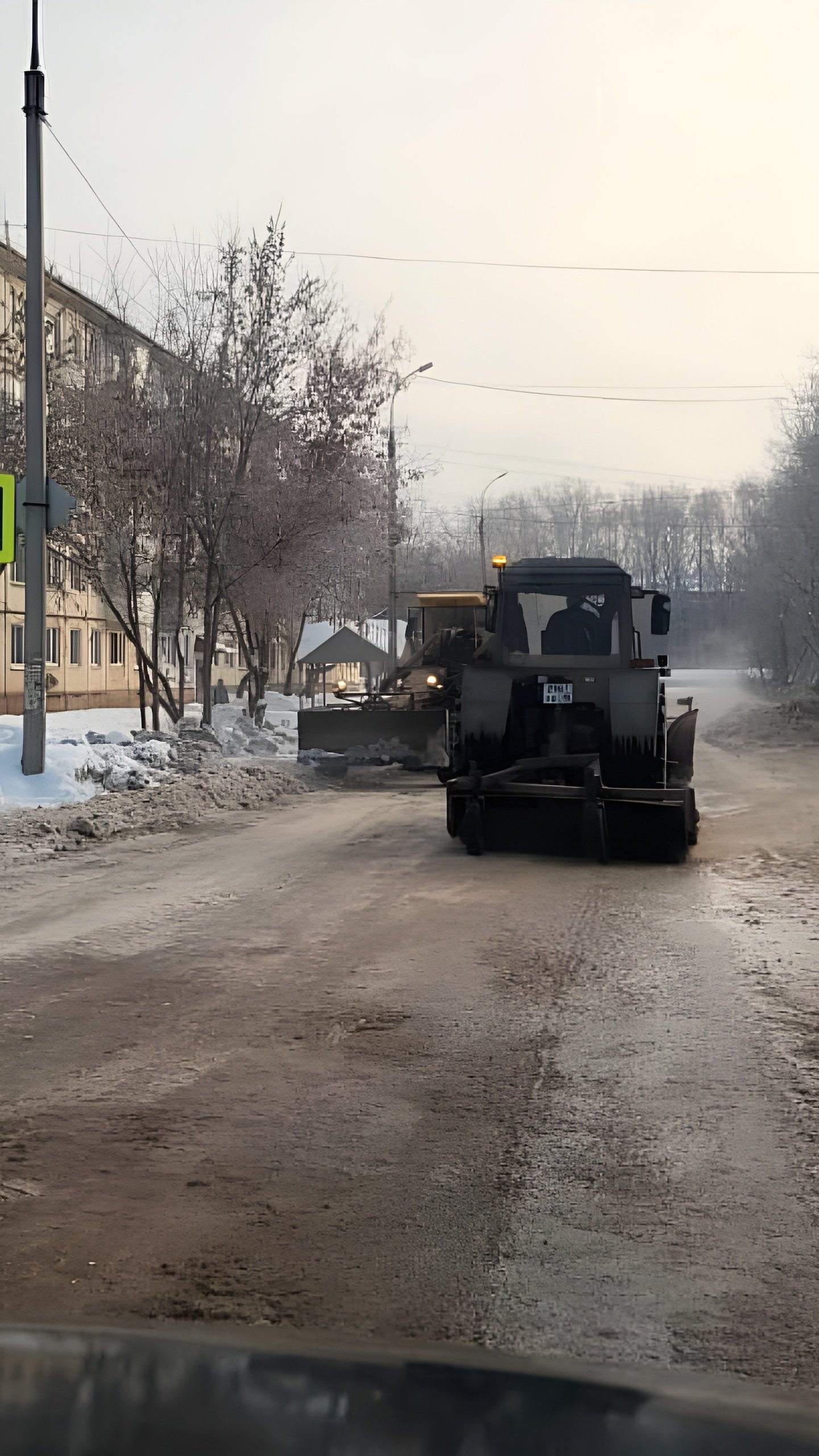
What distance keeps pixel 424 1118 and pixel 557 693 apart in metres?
8.31

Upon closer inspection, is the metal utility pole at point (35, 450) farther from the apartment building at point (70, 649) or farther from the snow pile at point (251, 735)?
the apartment building at point (70, 649)

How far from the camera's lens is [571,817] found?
38.7ft

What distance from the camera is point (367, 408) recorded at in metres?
28.4

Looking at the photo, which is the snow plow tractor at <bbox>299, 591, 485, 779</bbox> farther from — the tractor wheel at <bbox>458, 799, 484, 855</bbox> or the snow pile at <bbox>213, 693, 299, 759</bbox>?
the tractor wheel at <bbox>458, 799, 484, 855</bbox>

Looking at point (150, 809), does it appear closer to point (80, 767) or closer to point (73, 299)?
point (80, 767)

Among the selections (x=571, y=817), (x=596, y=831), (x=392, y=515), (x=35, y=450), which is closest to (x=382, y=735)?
(x=35, y=450)

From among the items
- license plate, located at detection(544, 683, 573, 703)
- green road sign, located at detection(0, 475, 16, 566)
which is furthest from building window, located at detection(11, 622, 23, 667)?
license plate, located at detection(544, 683, 573, 703)

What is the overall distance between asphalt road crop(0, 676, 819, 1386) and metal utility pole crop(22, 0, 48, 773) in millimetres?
5938

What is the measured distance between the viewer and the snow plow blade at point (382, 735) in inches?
816

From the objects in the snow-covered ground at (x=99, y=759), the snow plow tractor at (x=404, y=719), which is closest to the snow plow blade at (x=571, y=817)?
the snow-covered ground at (x=99, y=759)

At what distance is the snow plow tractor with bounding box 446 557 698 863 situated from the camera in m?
11.5

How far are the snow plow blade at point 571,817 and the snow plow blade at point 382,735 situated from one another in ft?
27.4

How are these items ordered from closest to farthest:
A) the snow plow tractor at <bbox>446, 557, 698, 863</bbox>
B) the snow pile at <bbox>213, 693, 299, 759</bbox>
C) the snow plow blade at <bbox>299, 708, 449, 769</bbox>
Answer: the snow plow tractor at <bbox>446, 557, 698, 863</bbox>, the snow plow blade at <bbox>299, 708, 449, 769</bbox>, the snow pile at <bbox>213, 693, 299, 759</bbox>

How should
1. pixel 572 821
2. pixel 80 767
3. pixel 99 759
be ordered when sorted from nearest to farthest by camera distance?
pixel 572 821 < pixel 80 767 < pixel 99 759
